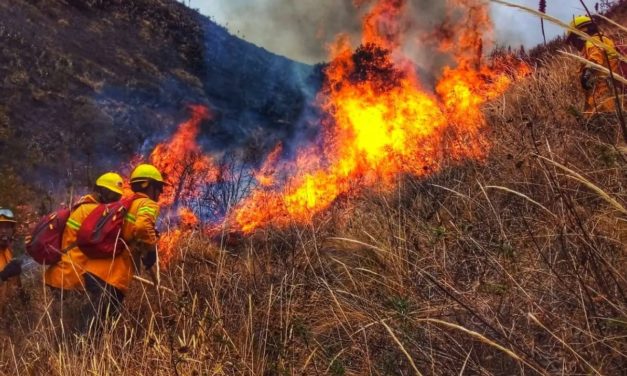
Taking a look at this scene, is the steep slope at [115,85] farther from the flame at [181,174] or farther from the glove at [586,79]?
the glove at [586,79]

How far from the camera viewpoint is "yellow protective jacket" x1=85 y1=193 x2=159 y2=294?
388cm

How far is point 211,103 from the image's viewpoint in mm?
22984

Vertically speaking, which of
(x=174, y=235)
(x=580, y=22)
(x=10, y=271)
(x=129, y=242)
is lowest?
(x=10, y=271)

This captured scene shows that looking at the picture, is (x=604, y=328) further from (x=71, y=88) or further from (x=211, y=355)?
(x=71, y=88)

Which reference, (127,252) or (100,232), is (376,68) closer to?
(127,252)

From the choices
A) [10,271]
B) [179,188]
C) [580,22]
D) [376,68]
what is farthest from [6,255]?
[376,68]

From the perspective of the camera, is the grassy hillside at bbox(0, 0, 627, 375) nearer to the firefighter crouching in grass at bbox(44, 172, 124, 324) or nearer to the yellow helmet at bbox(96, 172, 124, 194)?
the firefighter crouching in grass at bbox(44, 172, 124, 324)

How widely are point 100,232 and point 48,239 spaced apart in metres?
0.53

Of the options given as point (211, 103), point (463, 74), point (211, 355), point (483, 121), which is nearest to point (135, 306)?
point (211, 355)

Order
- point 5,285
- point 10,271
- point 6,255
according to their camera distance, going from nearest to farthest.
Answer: point 10,271, point 5,285, point 6,255

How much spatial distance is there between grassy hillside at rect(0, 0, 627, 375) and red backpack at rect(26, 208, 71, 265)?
53cm

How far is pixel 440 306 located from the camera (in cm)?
201

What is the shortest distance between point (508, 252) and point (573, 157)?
6.24 feet

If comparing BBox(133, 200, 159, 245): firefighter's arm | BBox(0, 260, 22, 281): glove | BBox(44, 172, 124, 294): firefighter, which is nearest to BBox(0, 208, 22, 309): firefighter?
BBox(0, 260, 22, 281): glove
